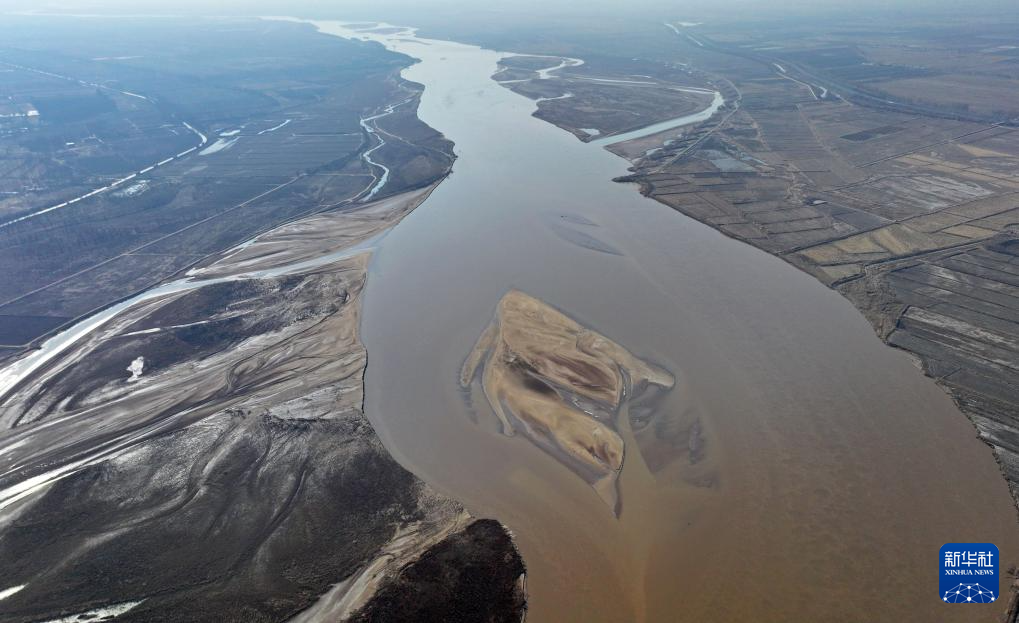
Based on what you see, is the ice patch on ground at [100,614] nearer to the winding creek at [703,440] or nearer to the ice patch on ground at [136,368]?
the winding creek at [703,440]

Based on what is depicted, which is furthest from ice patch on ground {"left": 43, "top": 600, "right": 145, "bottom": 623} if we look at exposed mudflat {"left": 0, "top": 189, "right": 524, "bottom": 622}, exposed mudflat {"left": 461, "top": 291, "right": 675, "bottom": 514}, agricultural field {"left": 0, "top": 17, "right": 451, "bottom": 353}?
agricultural field {"left": 0, "top": 17, "right": 451, "bottom": 353}

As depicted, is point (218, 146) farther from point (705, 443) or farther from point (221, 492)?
point (705, 443)

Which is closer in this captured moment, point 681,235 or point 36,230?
point 681,235

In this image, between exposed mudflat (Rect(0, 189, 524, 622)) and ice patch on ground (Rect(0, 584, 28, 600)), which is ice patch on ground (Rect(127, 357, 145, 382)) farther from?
ice patch on ground (Rect(0, 584, 28, 600))

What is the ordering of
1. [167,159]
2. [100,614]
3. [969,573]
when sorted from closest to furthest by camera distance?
1. [100,614]
2. [969,573]
3. [167,159]

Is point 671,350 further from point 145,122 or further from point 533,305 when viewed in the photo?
point 145,122

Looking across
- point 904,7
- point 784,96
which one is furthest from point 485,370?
point 904,7

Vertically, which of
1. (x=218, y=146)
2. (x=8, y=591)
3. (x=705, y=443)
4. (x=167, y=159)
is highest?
(x=218, y=146)

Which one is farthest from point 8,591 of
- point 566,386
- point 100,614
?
point 566,386
